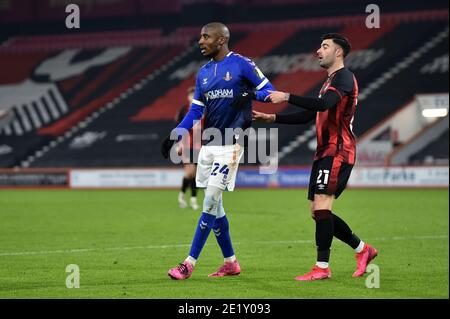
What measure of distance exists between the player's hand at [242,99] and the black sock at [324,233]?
4.31 ft

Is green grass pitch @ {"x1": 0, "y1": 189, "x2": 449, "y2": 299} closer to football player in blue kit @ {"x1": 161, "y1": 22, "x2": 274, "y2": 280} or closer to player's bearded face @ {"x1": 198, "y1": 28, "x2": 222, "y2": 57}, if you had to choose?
football player in blue kit @ {"x1": 161, "y1": 22, "x2": 274, "y2": 280}

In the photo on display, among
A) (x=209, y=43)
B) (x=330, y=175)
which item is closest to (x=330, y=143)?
(x=330, y=175)

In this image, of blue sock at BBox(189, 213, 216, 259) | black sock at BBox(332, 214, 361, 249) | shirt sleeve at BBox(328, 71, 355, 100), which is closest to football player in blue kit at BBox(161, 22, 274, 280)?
blue sock at BBox(189, 213, 216, 259)

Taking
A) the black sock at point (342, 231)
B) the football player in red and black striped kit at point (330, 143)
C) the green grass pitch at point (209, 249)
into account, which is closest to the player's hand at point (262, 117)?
the football player in red and black striped kit at point (330, 143)

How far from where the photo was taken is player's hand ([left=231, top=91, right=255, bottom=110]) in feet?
27.6

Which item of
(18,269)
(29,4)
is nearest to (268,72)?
(29,4)

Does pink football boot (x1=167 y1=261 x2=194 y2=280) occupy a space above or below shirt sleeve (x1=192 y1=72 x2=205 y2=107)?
below

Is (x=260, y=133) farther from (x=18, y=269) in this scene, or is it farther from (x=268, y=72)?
(x=18, y=269)

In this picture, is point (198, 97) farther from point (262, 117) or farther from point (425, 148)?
point (425, 148)

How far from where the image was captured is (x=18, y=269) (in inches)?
376

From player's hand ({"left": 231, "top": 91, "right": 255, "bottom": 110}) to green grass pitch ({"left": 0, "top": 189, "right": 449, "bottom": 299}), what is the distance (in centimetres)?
171

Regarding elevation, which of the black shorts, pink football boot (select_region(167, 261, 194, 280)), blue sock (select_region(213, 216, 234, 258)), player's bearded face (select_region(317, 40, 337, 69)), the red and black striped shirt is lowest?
pink football boot (select_region(167, 261, 194, 280))

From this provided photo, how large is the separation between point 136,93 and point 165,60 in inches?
95.4

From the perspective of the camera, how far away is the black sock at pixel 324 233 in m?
8.67
